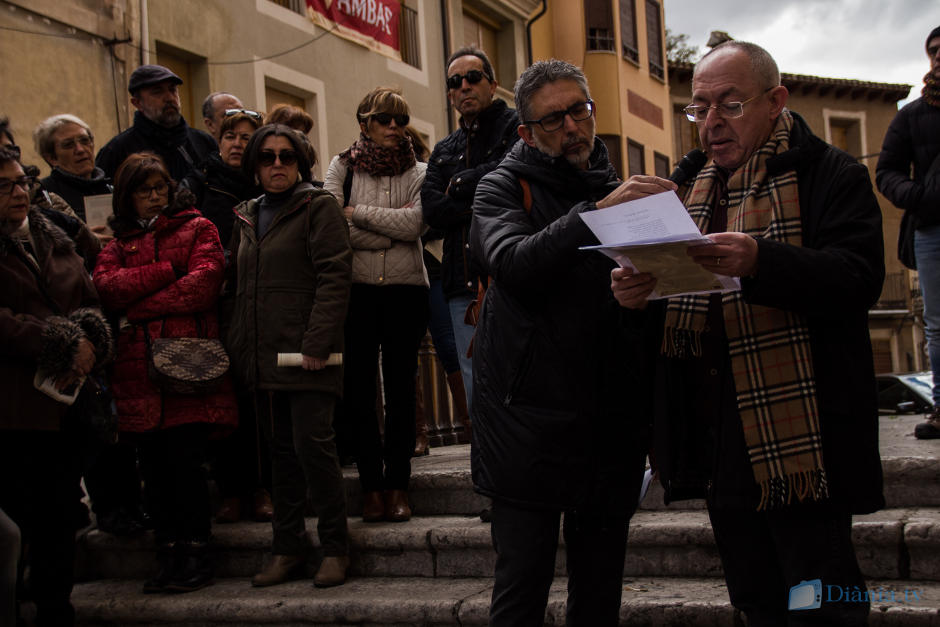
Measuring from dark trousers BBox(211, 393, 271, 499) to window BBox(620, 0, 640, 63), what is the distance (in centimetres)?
1811

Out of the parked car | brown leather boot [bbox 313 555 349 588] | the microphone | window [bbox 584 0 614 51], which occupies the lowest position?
the parked car

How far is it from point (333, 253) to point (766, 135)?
2484 millimetres

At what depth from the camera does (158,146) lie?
577 cm

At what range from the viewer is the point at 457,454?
254 inches

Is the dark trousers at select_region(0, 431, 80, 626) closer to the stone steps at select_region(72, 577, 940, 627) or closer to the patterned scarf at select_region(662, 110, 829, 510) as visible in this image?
the stone steps at select_region(72, 577, 940, 627)

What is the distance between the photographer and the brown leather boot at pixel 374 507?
5.01 m

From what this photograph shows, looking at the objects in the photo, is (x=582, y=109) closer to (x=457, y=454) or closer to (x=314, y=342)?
(x=314, y=342)

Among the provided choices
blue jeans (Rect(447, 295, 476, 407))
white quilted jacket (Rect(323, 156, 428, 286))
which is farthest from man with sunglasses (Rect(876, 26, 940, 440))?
white quilted jacket (Rect(323, 156, 428, 286))

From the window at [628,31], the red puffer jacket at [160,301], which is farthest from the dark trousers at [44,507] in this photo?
the window at [628,31]

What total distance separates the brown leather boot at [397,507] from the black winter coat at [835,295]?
8.75 ft

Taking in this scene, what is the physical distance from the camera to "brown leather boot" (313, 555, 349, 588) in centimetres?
455

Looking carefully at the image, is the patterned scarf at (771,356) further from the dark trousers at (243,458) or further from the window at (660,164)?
the window at (660,164)

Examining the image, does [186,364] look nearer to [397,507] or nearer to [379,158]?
[397,507]

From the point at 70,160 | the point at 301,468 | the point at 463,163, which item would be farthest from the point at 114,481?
the point at 463,163
